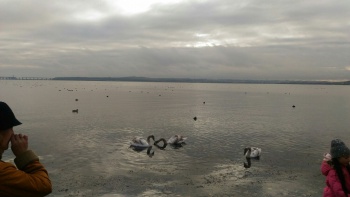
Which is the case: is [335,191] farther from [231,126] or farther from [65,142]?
[231,126]

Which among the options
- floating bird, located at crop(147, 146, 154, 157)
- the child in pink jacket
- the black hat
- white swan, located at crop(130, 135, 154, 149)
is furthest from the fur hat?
white swan, located at crop(130, 135, 154, 149)

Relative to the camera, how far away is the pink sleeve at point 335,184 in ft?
25.2

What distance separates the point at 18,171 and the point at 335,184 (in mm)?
7150

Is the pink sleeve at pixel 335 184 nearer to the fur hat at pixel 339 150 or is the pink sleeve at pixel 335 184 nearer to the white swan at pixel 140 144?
the fur hat at pixel 339 150

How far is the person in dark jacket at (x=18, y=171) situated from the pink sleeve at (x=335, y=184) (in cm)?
673

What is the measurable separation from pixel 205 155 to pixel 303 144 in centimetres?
1225

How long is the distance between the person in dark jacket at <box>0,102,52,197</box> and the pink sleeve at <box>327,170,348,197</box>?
673 centimetres

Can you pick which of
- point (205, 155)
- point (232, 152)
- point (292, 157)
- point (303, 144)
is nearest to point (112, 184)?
point (205, 155)

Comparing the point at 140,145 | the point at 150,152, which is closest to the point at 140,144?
the point at 140,145

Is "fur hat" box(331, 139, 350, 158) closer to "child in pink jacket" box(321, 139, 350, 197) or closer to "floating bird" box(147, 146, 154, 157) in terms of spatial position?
"child in pink jacket" box(321, 139, 350, 197)

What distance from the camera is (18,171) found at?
3.95 meters

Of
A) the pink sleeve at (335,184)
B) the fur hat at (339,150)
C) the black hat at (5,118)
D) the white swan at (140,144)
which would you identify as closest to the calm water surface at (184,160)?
the white swan at (140,144)

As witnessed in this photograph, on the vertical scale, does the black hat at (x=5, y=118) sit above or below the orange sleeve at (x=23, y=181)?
above

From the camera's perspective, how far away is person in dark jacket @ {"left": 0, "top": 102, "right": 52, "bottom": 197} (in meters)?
3.89
